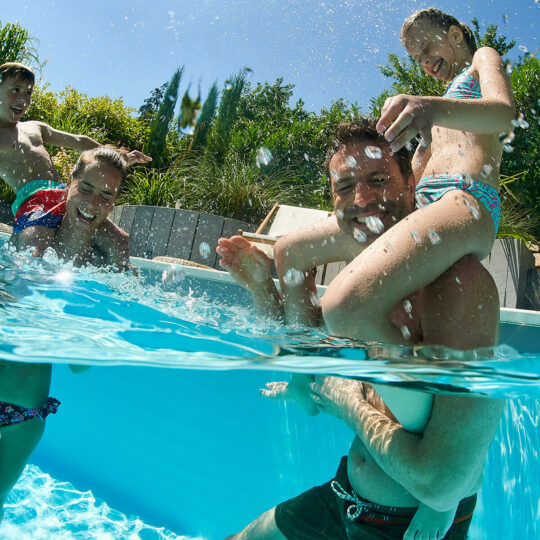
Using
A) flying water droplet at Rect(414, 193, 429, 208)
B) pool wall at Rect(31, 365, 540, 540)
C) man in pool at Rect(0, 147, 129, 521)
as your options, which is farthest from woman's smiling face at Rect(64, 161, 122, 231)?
flying water droplet at Rect(414, 193, 429, 208)

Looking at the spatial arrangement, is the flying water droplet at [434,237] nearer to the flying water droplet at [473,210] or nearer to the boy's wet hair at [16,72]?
the flying water droplet at [473,210]

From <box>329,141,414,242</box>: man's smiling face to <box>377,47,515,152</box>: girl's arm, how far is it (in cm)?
26

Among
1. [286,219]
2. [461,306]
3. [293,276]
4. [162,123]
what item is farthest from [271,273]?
[286,219]

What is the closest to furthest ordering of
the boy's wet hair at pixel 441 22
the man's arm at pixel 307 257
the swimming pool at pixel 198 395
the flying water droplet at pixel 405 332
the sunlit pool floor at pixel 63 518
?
the flying water droplet at pixel 405 332 → the swimming pool at pixel 198 395 → the man's arm at pixel 307 257 → the boy's wet hair at pixel 441 22 → the sunlit pool floor at pixel 63 518

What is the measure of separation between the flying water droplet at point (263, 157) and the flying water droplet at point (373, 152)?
2.12 m

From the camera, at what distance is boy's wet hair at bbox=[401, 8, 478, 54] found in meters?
2.11

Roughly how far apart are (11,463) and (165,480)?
1643 millimetres

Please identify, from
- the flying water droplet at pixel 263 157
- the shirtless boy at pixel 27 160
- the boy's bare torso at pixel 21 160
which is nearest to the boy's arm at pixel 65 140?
the shirtless boy at pixel 27 160

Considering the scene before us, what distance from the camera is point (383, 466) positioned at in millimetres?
1198

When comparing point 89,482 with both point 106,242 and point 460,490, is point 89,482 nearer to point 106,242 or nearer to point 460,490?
point 106,242

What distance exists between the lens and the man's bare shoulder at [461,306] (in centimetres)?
127

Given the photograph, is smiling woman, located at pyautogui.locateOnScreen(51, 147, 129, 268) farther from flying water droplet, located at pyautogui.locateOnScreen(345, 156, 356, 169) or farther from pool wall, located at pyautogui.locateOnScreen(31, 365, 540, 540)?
flying water droplet, located at pyautogui.locateOnScreen(345, 156, 356, 169)

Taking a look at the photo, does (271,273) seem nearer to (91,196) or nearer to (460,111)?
(91,196)

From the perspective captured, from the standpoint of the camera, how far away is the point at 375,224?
5.32 ft
